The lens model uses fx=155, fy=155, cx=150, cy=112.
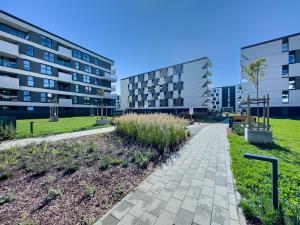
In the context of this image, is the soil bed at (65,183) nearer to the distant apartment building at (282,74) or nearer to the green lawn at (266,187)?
the green lawn at (266,187)

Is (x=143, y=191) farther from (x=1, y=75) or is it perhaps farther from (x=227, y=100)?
(x=227, y=100)

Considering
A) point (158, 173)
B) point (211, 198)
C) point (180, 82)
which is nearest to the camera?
point (211, 198)

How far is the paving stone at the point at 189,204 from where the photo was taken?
3145 millimetres

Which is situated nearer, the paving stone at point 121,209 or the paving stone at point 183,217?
the paving stone at point 183,217

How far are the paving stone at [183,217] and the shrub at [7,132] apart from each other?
11897 millimetres

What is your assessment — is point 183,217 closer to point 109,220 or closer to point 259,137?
point 109,220

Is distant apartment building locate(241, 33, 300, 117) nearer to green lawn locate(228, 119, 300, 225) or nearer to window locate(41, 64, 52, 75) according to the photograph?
green lawn locate(228, 119, 300, 225)

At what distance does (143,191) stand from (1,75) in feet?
109

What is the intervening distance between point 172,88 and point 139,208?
157 feet

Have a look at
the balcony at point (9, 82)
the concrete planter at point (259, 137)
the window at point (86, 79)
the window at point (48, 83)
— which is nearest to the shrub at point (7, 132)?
the concrete planter at point (259, 137)

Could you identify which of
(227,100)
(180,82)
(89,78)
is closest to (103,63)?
(89,78)

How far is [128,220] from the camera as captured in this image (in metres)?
2.79

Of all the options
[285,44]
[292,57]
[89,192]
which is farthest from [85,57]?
[292,57]

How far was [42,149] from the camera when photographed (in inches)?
285
